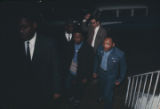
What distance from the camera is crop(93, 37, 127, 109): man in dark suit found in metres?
3.55

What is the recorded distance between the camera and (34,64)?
274 centimetres

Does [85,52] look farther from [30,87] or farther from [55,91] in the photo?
[30,87]

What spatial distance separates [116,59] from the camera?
354cm

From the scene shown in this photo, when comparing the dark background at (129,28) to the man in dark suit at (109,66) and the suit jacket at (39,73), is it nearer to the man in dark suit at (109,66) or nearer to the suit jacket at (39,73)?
the man in dark suit at (109,66)

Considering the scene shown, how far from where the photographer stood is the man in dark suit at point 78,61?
12.5ft

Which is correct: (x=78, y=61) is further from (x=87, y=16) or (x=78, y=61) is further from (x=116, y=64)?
(x=87, y=16)

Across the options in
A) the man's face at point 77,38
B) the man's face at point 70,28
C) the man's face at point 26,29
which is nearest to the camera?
the man's face at point 26,29

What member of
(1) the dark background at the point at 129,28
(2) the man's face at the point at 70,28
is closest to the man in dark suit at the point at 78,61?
(2) the man's face at the point at 70,28

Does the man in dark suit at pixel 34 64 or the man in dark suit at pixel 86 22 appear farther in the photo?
the man in dark suit at pixel 86 22

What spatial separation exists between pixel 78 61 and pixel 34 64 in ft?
4.14

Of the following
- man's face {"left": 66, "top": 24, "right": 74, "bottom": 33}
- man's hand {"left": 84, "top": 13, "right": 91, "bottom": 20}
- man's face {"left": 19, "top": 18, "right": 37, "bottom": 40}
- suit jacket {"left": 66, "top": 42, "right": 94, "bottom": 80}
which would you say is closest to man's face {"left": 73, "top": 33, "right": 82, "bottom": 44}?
suit jacket {"left": 66, "top": 42, "right": 94, "bottom": 80}

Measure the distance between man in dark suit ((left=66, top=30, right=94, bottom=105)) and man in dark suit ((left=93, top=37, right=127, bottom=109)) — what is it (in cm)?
21

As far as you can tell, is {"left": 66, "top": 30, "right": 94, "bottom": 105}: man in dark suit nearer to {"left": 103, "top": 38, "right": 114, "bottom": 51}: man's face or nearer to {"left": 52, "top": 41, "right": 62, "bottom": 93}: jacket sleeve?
{"left": 103, "top": 38, "right": 114, "bottom": 51}: man's face

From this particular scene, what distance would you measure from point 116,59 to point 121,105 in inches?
52.2
